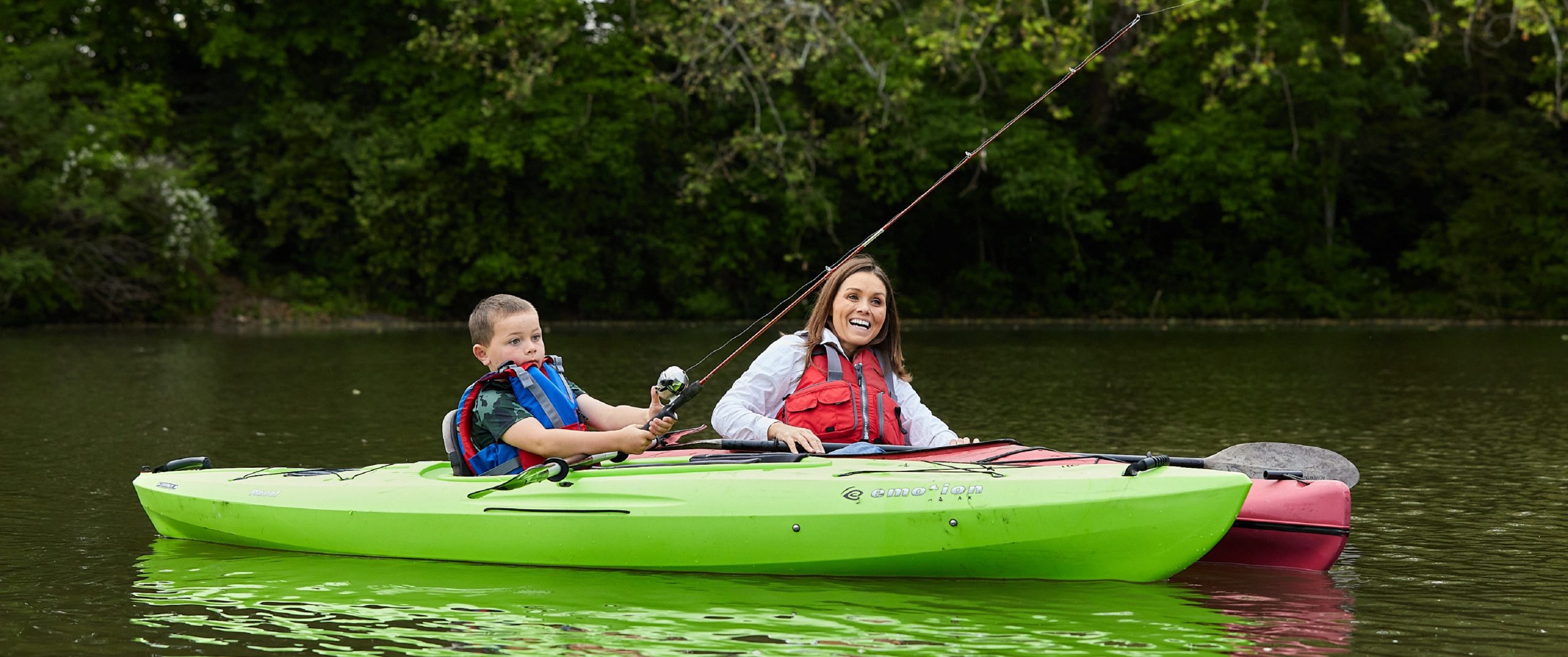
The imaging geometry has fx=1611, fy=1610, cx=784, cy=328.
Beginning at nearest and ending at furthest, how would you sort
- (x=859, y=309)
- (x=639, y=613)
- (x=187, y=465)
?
(x=639, y=613) → (x=859, y=309) → (x=187, y=465)

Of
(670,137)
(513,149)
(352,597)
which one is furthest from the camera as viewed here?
(670,137)

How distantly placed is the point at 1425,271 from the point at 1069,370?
18.5 metres

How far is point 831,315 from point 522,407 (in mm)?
1300

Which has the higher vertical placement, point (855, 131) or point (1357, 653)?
point (855, 131)

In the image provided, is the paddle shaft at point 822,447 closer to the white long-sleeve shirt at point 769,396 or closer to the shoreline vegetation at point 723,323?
the white long-sleeve shirt at point 769,396

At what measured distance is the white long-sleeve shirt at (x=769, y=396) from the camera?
20.9 feet

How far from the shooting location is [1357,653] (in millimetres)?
4715

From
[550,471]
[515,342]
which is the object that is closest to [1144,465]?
[550,471]

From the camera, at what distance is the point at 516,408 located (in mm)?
6219

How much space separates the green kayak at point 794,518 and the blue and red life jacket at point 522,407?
0.10 metres

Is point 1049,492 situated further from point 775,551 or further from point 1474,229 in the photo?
point 1474,229

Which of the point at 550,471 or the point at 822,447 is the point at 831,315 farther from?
the point at 550,471

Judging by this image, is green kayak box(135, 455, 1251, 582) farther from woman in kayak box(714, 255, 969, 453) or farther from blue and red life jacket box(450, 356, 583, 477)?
woman in kayak box(714, 255, 969, 453)

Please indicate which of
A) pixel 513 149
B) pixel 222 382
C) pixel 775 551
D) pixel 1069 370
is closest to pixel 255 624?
pixel 775 551
